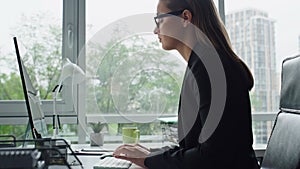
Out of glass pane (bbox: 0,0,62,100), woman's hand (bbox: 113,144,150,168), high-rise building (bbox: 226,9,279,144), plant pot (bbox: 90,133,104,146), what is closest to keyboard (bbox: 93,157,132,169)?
woman's hand (bbox: 113,144,150,168)

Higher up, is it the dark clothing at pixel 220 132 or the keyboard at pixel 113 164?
the dark clothing at pixel 220 132

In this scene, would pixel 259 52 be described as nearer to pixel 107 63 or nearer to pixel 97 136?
pixel 107 63

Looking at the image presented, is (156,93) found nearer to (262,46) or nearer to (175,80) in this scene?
(175,80)

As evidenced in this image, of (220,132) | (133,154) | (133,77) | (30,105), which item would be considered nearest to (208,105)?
(220,132)

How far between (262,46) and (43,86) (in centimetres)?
150

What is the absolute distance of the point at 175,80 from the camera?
7.88ft

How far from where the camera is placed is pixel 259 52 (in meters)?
2.52

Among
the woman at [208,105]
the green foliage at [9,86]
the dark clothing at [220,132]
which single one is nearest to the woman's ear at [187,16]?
the woman at [208,105]

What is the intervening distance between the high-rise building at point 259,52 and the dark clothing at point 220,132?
1280 mm

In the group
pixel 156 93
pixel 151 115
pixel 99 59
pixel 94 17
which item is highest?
pixel 94 17

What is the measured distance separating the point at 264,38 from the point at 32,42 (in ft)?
5.14

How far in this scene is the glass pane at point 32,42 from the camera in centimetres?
236

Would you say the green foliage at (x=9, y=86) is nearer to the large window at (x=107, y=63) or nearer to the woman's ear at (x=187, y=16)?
the large window at (x=107, y=63)

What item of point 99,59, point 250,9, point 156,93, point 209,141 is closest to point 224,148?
point 209,141
